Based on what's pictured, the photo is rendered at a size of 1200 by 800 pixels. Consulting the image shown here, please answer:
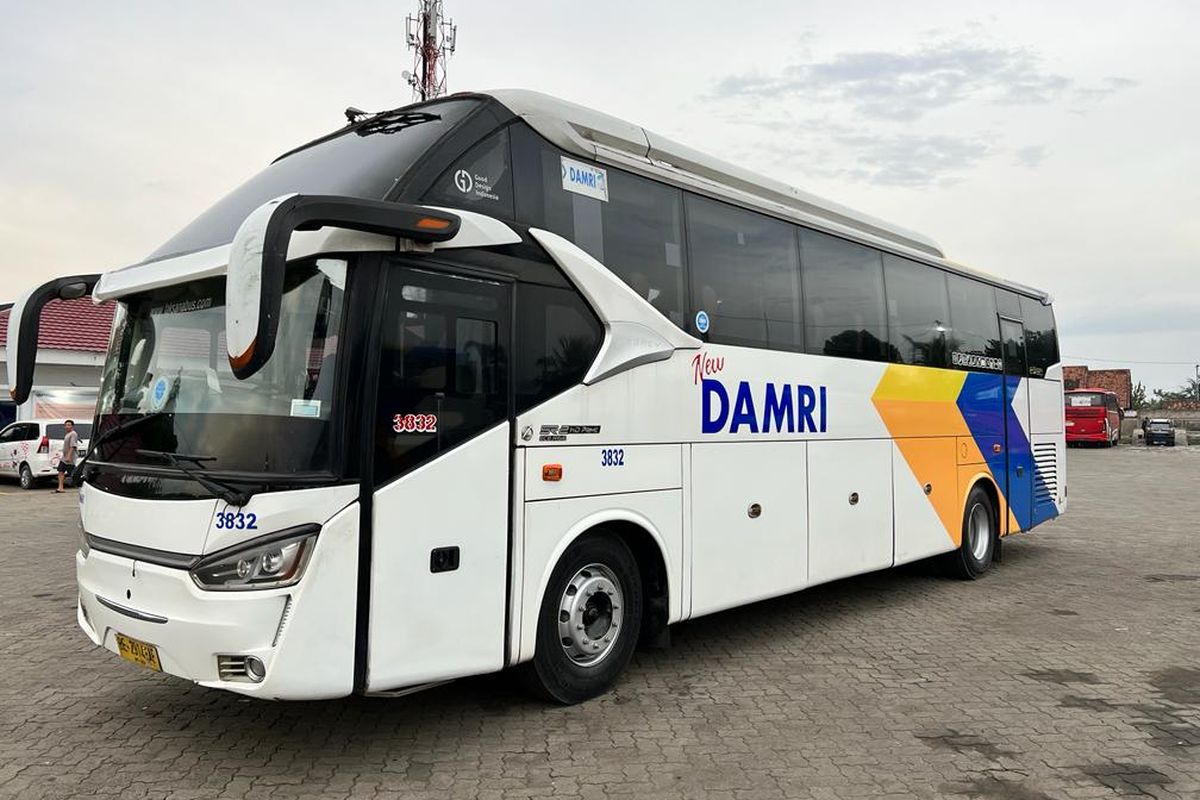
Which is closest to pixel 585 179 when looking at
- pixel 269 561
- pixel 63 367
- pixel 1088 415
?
pixel 269 561

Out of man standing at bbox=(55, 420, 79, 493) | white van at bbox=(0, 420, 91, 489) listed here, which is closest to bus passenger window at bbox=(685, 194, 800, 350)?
man standing at bbox=(55, 420, 79, 493)

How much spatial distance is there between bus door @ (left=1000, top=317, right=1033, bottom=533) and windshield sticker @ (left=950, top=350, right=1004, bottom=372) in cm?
27

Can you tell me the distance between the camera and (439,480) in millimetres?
4449

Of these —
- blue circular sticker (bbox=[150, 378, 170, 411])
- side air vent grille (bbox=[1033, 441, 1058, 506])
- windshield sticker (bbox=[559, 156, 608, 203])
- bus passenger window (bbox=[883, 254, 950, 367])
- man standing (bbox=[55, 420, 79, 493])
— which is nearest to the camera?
blue circular sticker (bbox=[150, 378, 170, 411])

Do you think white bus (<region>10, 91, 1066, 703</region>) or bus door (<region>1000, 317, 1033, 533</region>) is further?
bus door (<region>1000, 317, 1033, 533</region>)

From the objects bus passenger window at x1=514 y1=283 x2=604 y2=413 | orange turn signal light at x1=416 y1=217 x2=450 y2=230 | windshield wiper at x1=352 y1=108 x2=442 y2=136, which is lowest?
bus passenger window at x1=514 y1=283 x2=604 y2=413

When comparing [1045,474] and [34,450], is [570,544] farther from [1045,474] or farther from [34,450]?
[34,450]

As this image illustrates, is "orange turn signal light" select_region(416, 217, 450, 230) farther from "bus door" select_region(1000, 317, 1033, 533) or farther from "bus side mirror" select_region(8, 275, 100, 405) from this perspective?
"bus door" select_region(1000, 317, 1033, 533)

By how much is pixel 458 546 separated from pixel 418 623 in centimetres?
44

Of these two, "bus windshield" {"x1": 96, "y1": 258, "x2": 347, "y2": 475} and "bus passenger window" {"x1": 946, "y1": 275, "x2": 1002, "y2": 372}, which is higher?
"bus passenger window" {"x1": 946, "y1": 275, "x2": 1002, "y2": 372}

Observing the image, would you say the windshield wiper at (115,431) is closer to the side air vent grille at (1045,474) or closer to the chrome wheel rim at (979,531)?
the chrome wheel rim at (979,531)

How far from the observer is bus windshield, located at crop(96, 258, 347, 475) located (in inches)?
162

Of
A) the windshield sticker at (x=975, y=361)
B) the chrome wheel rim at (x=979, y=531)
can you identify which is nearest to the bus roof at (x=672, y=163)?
the windshield sticker at (x=975, y=361)

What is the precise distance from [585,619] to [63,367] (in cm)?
2423
